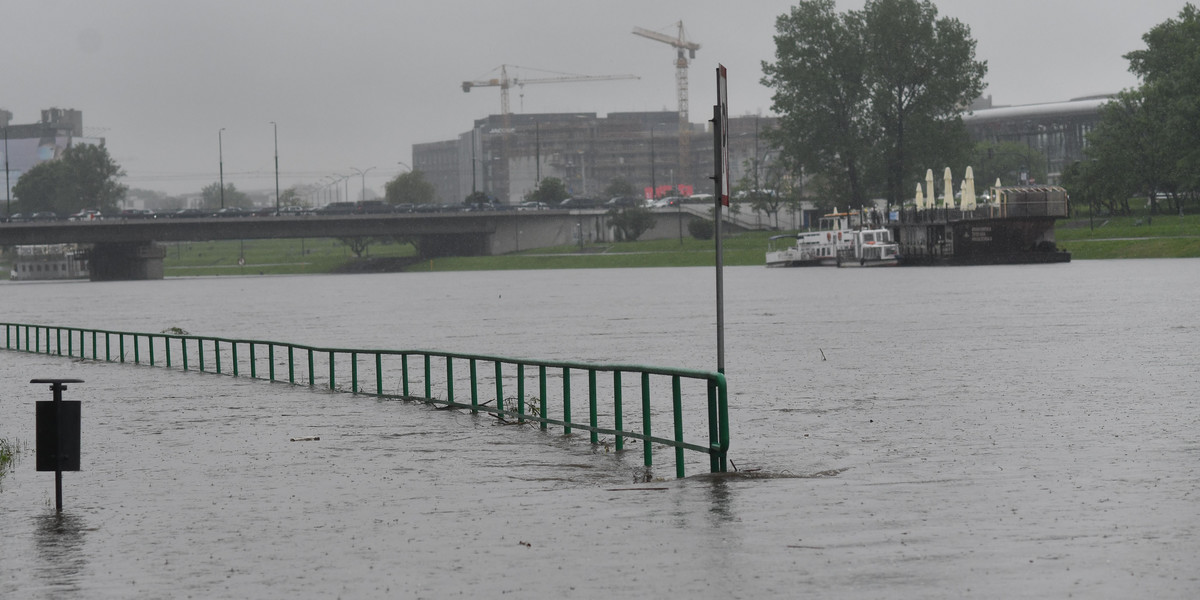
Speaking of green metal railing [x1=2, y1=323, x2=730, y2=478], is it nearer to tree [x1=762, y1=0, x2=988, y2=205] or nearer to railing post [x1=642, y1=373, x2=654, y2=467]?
railing post [x1=642, y1=373, x2=654, y2=467]

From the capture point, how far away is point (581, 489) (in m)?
16.3

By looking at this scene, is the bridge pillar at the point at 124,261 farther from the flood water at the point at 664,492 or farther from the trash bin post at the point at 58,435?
the trash bin post at the point at 58,435

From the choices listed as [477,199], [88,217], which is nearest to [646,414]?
[88,217]

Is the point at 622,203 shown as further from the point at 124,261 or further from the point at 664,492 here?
the point at 664,492

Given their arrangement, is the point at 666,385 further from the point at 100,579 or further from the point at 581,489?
the point at 100,579

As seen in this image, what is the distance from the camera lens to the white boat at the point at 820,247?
13638 centimetres

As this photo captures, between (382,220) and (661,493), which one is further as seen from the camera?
(382,220)

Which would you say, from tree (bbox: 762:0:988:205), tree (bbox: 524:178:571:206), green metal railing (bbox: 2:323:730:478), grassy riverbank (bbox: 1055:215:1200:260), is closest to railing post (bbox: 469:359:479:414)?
green metal railing (bbox: 2:323:730:478)

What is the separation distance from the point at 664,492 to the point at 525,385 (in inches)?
766

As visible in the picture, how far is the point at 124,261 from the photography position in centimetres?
14625

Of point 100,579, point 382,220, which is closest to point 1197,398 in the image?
point 100,579

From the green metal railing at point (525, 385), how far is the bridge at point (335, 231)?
77.8 metres

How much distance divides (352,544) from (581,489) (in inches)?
150

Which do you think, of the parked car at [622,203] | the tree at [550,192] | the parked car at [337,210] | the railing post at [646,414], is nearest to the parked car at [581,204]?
the parked car at [622,203]
